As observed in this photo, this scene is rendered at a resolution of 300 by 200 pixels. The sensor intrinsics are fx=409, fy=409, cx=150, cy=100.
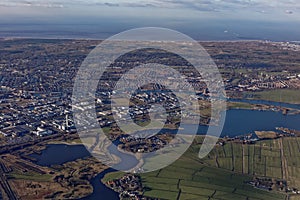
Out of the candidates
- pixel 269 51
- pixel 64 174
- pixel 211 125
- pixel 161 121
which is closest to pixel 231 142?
pixel 211 125

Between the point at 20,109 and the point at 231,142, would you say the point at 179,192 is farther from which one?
the point at 20,109

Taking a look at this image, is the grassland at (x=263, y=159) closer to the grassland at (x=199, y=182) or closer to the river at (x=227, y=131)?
the grassland at (x=199, y=182)

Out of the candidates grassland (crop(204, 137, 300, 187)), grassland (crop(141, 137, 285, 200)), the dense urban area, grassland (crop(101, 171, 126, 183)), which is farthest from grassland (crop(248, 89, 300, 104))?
grassland (crop(101, 171, 126, 183))

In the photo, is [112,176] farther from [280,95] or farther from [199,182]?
[280,95]

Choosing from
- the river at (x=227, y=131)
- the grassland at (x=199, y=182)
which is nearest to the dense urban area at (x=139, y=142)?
the grassland at (x=199, y=182)

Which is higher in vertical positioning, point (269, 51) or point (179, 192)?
point (269, 51)

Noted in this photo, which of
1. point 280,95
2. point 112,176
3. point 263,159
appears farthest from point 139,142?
point 280,95
